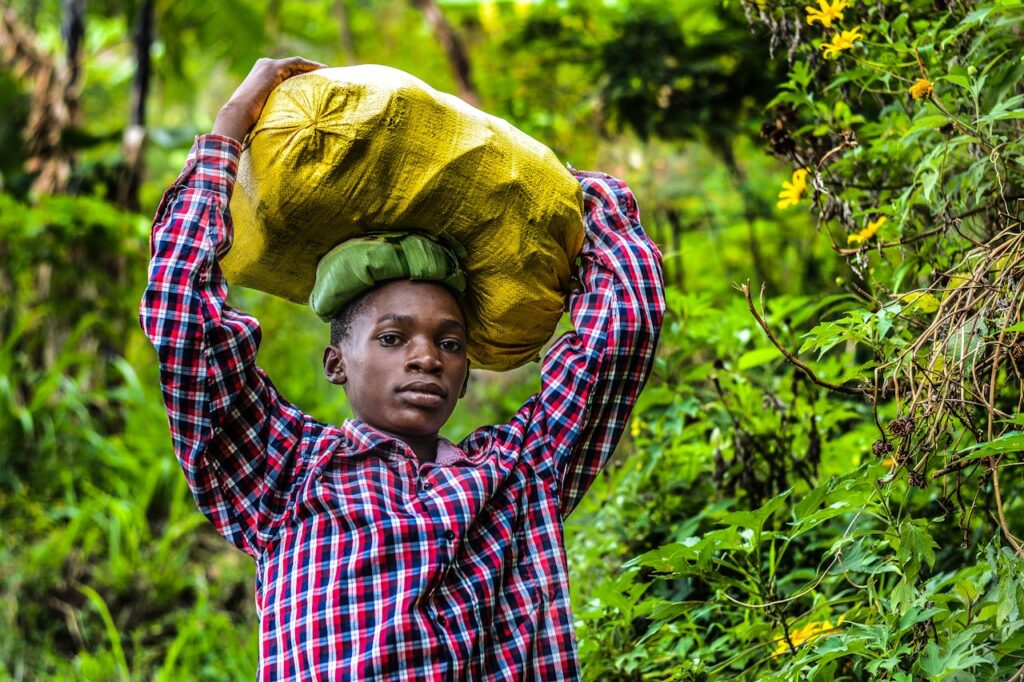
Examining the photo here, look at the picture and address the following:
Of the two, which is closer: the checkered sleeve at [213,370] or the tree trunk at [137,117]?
the checkered sleeve at [213,370]

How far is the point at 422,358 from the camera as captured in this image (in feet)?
6.82

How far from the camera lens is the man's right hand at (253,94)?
6.91 ft

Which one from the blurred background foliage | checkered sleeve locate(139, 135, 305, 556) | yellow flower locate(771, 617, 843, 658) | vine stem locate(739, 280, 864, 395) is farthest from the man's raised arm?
yellow flower locate(771, 617, 843, 658)

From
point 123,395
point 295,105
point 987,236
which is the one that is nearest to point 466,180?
point 295,105

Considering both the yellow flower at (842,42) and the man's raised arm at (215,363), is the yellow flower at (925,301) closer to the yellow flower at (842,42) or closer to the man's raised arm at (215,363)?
the yellow flower at (842,42)

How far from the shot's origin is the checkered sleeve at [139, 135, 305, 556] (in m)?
1.94

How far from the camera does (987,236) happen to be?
2328 millimetres

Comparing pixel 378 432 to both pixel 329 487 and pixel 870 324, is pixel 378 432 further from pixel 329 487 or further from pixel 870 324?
pixel 870 324

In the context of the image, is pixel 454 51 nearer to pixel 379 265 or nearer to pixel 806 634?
pixel 379 265

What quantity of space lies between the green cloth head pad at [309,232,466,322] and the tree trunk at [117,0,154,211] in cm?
515

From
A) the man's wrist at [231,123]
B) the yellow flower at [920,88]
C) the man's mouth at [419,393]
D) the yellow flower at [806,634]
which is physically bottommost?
the yellow flower at [806,634]

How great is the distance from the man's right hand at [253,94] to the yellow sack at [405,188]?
3cm

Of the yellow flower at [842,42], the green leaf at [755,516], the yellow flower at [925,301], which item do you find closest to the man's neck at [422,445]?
the green leaf at [755,516]

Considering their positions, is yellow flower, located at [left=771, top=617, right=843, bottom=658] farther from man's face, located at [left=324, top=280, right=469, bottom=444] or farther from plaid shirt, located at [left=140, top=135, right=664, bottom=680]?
man's face, located at [left=324, top=280, right=469, bottom=444]
